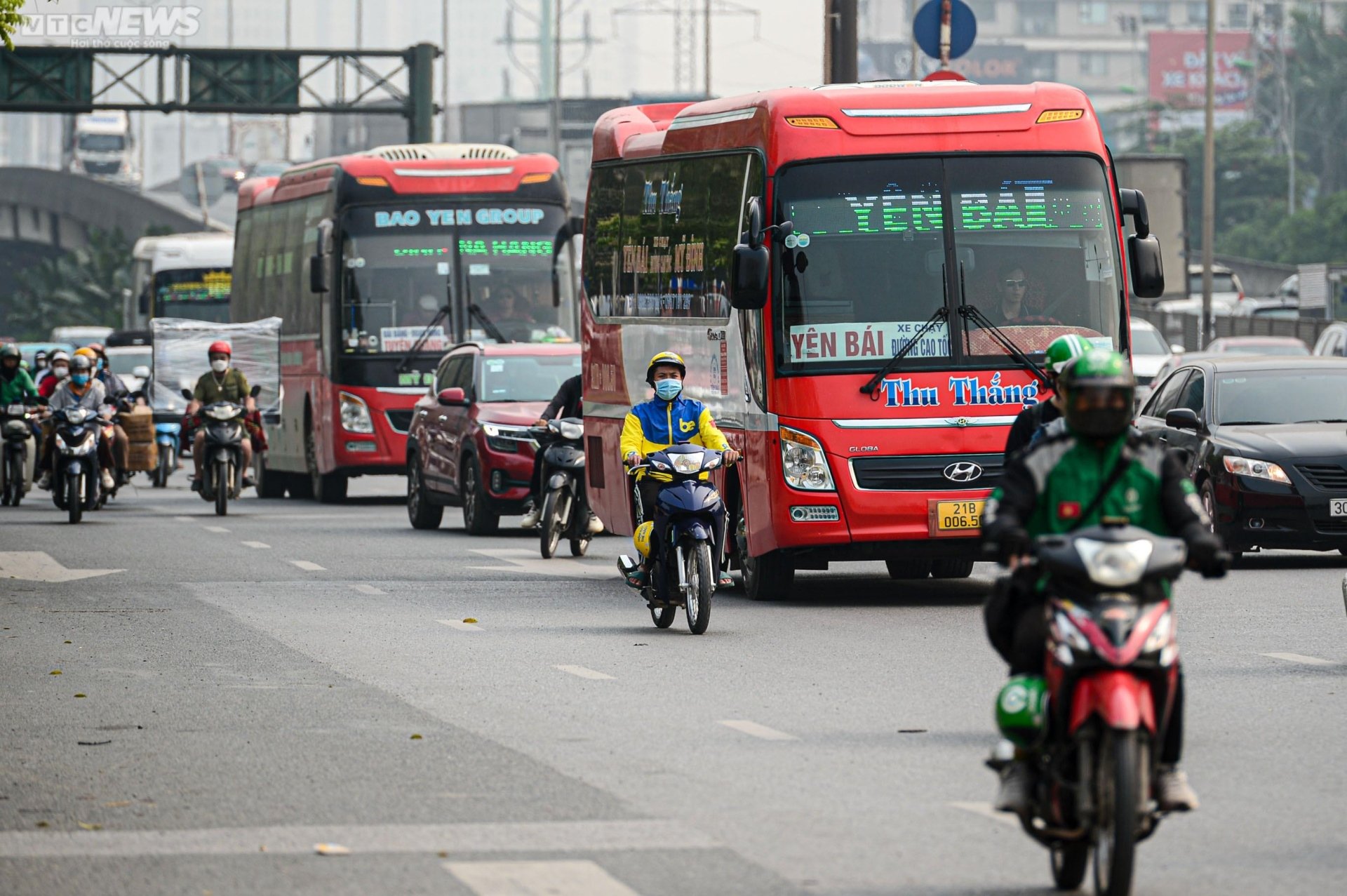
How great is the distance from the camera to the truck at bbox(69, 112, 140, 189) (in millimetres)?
134250

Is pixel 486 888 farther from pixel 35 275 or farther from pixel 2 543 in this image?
pixel 35 275

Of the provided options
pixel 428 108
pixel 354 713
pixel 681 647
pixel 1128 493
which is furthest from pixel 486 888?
pixel 428 108

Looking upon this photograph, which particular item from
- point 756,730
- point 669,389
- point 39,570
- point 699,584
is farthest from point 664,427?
point 39,570

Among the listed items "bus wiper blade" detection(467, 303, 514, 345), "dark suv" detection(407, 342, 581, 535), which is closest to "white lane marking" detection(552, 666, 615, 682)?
"dark suv" detection(407, 342, 581, 535)

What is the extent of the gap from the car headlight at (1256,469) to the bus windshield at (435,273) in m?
11.0

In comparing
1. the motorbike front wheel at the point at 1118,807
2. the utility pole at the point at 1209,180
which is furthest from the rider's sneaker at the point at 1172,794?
the utility pole at the point at 1209,180

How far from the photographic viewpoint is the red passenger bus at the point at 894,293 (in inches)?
620

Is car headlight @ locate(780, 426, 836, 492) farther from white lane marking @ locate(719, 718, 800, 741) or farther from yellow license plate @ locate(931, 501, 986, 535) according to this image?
white lane marking @ locate(719, 718, 800, 741)

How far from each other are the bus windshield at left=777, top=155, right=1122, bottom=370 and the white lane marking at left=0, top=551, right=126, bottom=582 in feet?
18.5

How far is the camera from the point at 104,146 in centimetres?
13475

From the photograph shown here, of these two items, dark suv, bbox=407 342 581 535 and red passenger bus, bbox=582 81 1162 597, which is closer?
red passenger bus, bbox=582 81 1162 597

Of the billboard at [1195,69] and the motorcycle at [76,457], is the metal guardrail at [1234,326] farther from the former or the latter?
the billboard at [1195,69]

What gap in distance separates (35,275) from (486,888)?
103727 millimetres

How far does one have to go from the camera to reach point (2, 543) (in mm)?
21891
